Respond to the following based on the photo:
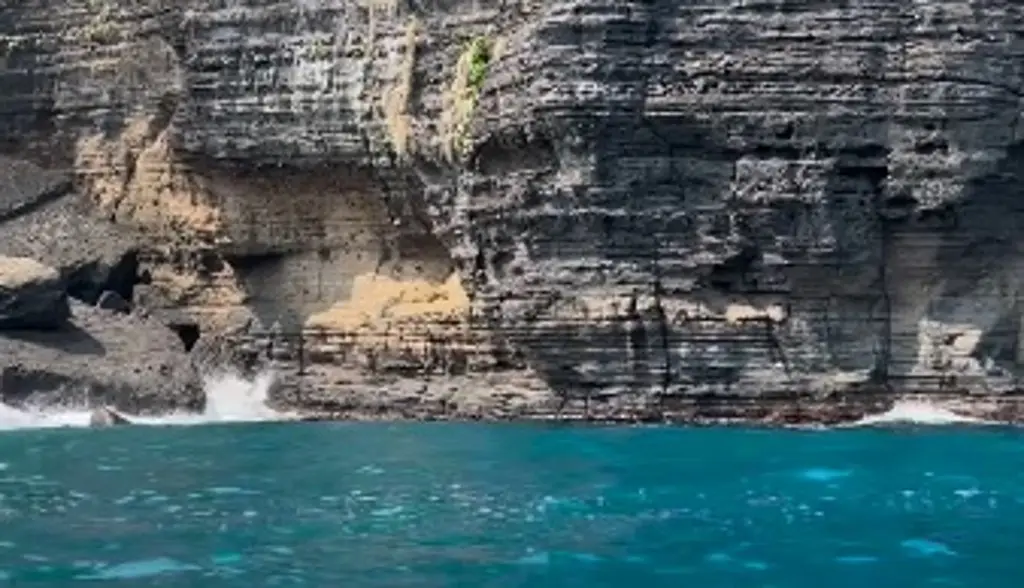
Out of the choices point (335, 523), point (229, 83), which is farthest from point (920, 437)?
point (229, 83)

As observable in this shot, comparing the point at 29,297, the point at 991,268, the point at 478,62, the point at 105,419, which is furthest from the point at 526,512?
the point at 29,297

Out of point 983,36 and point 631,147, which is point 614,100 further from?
point 983,36

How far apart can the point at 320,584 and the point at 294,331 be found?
21.0m

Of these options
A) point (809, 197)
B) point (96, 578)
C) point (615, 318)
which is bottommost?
point (96, 578)

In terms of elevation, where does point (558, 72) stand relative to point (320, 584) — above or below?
above

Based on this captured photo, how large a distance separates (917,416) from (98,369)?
536 inches

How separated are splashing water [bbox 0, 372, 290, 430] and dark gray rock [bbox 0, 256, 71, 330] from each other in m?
2.23

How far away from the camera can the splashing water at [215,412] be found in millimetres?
27172

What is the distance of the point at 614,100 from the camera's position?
2592cm

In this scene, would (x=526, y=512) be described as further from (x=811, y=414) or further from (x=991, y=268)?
(x=991, y=268)

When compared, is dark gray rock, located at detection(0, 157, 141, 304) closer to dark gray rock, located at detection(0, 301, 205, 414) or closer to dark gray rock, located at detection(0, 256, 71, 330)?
dark gray rock, located at detection(0, 301, 205, 414)

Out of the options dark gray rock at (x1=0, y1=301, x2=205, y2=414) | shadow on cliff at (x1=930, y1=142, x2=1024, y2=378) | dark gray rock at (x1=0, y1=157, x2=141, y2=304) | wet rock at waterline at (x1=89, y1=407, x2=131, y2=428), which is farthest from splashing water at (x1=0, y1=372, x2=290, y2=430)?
shadow on cliff at (x1=930, y1=142, x2=1024, y2=378)

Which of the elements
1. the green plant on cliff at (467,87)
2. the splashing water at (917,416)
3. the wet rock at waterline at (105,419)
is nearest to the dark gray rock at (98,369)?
the wet rock at waterline at (105,419)

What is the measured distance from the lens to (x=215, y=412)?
2942 cm
